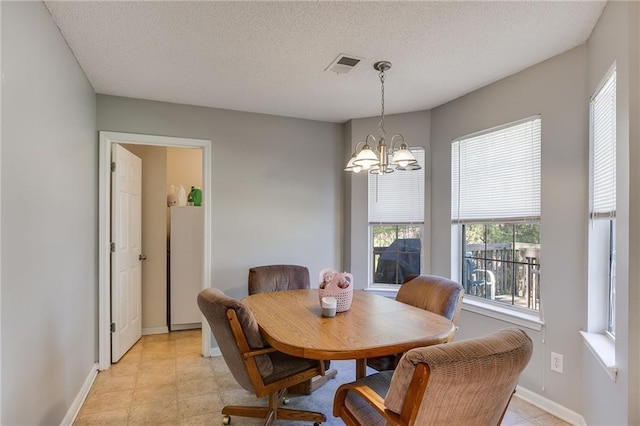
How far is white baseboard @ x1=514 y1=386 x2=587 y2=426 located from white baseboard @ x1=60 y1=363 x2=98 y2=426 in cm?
307

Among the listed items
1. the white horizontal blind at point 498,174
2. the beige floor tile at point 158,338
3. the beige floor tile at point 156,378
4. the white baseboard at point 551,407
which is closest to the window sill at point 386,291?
the white horizontal blind at point 498,174

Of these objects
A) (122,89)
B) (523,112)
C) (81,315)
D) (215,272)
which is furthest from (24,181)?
(523,112)

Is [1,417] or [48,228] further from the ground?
[48,228]

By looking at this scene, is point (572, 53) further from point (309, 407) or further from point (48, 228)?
point (48, 228)

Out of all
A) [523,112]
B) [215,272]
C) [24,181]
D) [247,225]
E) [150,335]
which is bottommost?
[150,335]

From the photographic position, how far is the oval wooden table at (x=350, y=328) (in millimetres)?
1648

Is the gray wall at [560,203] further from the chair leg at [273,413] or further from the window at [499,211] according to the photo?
the chair leg at [273,413]

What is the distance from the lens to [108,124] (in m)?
3.24

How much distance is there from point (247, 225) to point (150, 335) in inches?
71.2

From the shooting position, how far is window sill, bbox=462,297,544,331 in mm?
2593

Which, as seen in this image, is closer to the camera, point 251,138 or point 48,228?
point 48,228

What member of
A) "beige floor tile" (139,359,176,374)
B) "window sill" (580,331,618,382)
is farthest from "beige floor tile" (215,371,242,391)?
"window sill" (580,331,618,382)

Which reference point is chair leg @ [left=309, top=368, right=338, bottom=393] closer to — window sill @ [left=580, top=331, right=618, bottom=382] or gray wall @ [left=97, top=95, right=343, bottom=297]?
gray wall @ [left=97, top=95, right=343, bottom=297]

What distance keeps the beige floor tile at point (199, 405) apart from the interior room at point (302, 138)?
26.8 inches
